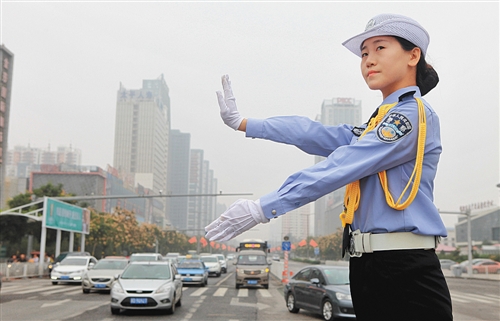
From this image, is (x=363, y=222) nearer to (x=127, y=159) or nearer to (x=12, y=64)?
(x=12, y=64)

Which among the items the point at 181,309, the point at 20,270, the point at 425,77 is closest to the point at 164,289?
the point at 181,309

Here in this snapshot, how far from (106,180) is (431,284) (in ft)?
365

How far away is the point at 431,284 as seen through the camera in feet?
6.51

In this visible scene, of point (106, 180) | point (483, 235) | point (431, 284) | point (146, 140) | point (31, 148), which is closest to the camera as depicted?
point (431, 284)

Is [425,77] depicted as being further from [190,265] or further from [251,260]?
[190,265]

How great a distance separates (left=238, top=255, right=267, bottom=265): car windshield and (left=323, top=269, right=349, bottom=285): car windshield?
39.8 feet

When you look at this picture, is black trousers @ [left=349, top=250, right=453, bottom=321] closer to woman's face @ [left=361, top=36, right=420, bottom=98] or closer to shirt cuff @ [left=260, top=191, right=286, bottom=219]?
shirt cuff @ [left=260, top=191, right=286, bottom=219]

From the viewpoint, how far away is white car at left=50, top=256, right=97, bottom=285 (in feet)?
82.3

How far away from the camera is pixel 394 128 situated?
202 cm

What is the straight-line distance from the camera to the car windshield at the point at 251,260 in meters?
26.8

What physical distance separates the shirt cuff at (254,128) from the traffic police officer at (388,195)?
0.50 metres

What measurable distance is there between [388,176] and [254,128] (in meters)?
0.67

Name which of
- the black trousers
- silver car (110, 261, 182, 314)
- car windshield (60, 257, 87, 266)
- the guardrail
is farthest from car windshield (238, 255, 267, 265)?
the black trousers

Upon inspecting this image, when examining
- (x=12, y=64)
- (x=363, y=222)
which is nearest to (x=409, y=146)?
(x=363, y=222)
